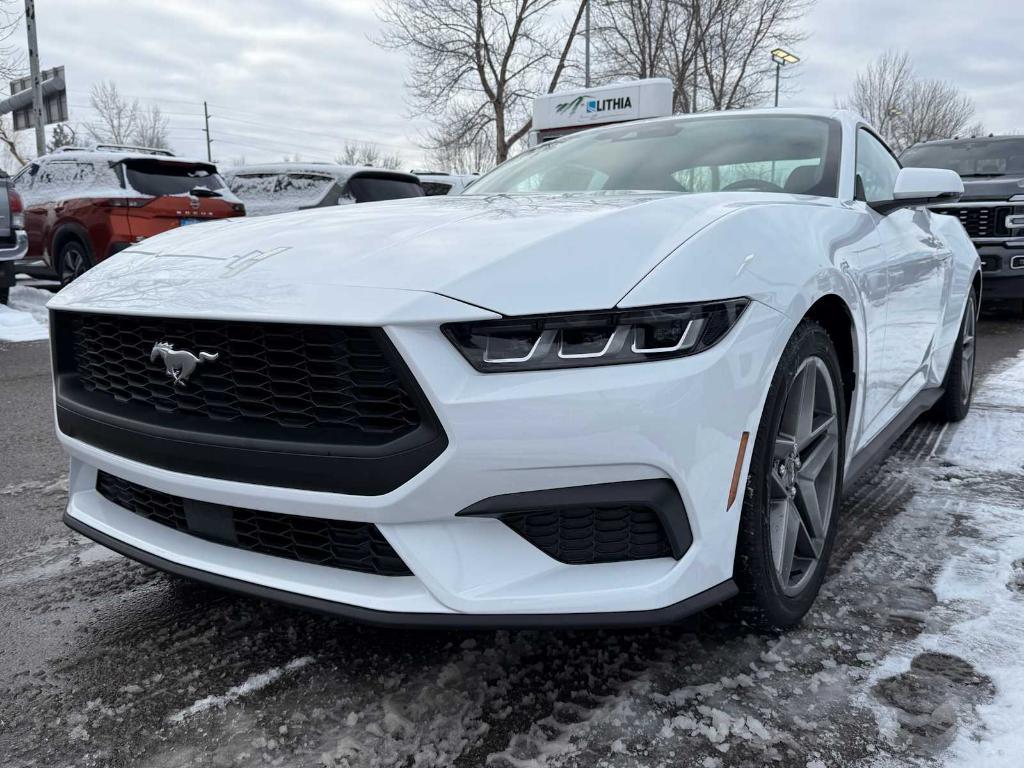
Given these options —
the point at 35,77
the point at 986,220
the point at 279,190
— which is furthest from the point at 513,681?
the point at 35,77

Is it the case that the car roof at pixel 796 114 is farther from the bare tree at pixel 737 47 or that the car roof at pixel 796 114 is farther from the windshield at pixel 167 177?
the bare tree at pixel 737 47

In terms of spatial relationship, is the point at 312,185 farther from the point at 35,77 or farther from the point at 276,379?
the point at 35,77

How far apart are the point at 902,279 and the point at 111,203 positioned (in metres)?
7.69

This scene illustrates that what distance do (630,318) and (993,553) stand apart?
1.70 m

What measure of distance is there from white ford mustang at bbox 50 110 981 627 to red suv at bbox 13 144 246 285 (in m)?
6.69

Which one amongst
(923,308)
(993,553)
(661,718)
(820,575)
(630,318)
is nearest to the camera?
(630,318)

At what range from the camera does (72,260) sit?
28.7 feet

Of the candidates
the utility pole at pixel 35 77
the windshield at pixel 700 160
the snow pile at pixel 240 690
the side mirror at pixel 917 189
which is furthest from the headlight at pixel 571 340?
the utility pole at pixel 35 77

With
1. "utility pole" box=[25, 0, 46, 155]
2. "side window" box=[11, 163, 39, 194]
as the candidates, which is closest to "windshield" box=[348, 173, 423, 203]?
"side window" box=[11, 163, 39, 194]

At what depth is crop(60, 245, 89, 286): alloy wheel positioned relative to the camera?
8.58m

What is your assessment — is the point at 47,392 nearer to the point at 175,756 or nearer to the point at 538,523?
the point at 175,756

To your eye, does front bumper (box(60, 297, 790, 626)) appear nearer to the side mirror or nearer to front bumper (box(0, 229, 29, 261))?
the side mirror

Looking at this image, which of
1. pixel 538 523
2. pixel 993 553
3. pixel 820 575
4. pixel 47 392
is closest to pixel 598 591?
pixel 538 523

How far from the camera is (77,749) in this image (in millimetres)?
1599
